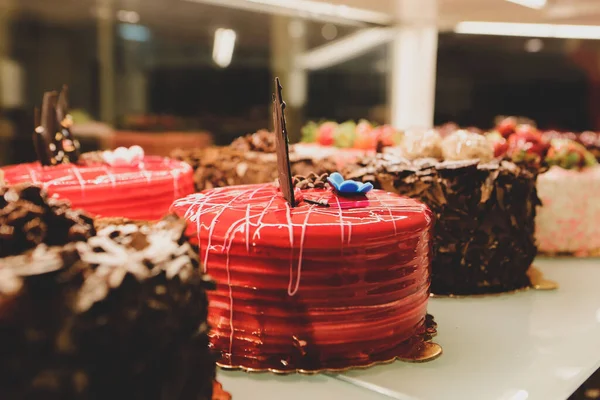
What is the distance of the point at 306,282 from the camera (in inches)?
55.7

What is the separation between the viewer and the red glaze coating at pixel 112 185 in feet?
6.49

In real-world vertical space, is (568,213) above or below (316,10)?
below

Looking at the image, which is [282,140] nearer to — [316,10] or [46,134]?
[46,134]

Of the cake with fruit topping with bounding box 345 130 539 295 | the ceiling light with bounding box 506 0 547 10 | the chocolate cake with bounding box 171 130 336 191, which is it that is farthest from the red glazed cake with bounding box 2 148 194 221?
the ceiling light with bounding box 506 0 547 10

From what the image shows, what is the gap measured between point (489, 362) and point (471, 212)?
670 millimetres

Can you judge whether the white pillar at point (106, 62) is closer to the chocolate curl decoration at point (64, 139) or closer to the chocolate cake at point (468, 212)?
the chocolate curl decoration at point (64, 139)

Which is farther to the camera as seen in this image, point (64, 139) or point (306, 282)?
point (64, 139)

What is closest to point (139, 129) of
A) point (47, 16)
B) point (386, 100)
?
point (47, 16)

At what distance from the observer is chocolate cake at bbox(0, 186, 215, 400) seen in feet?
2.69

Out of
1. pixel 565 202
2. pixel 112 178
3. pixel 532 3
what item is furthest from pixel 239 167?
pixel 532 3

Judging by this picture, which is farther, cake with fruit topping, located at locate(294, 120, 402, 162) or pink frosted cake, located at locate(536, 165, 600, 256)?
cake with fruit topping, located at locate(294, 120, 402, 162)

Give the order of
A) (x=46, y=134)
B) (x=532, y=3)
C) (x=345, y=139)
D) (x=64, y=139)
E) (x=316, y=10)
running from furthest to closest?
(x=316, y=10) → (x=532, y=3) → (x=345, y=139) → (x=64, y=139) → (x=46, y=134)

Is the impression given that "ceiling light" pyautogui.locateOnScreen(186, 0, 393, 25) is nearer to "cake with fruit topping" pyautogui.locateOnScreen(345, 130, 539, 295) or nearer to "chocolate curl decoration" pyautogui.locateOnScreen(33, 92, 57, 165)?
"chocolate curl decoration" pyautogui.locateOnScreen(33, 92, 57, 165)

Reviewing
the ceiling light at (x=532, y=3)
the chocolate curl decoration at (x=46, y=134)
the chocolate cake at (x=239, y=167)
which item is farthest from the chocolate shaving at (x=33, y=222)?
the ceiling light at (x=532, y=3)
